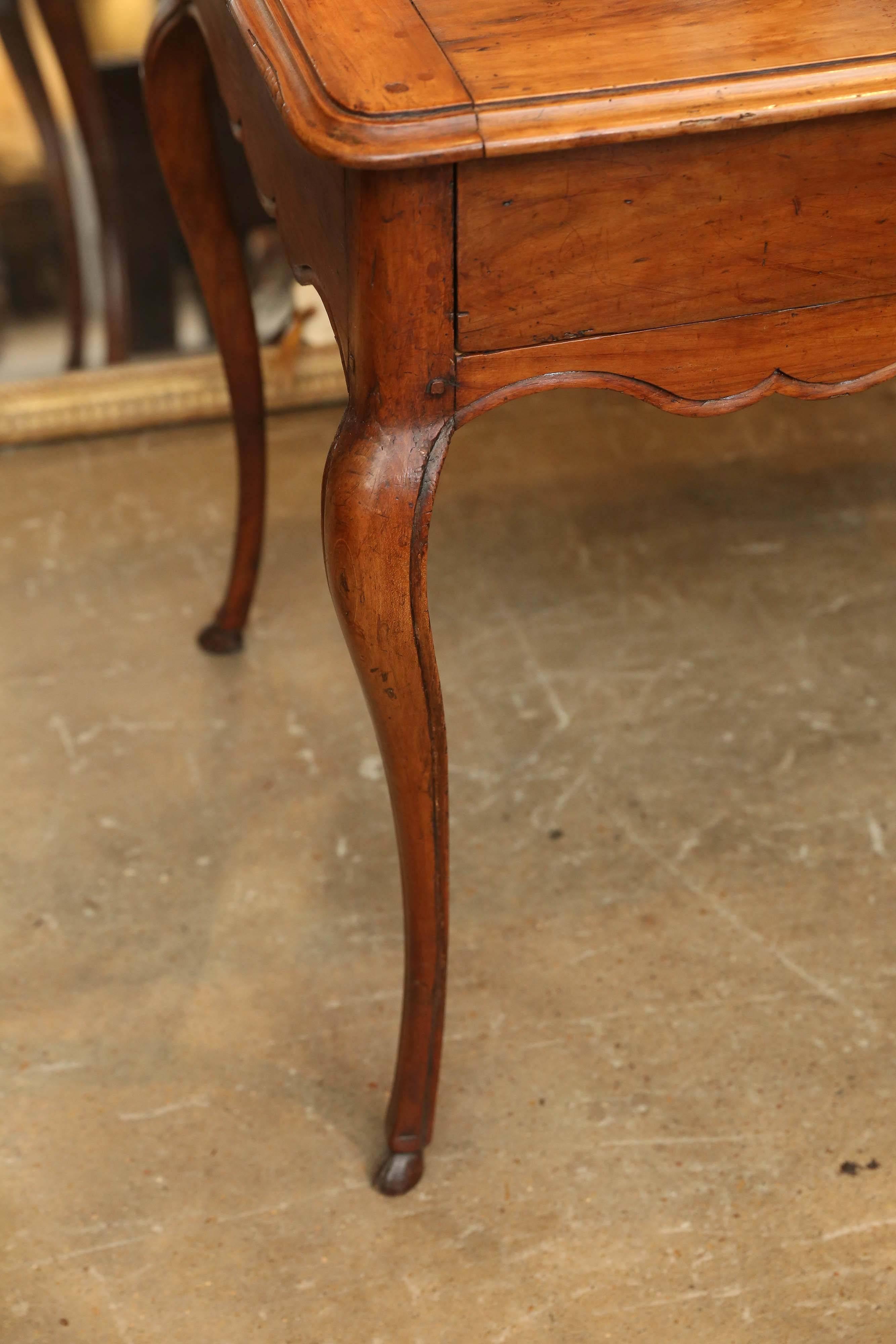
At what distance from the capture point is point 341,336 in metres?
0.85

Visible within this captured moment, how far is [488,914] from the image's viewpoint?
1320mm

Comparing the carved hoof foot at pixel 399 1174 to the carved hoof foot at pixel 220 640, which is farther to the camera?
the carved hoof foot at pixel 220 640

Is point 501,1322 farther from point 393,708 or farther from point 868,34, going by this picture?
point 868,34

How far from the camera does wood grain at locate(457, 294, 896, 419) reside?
31.8 inches

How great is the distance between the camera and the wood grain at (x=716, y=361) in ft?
2.65

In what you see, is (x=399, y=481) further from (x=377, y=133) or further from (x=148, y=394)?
(x=148, y=394)

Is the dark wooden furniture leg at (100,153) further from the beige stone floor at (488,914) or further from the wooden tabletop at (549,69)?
the wooden tabletop at (549,69)

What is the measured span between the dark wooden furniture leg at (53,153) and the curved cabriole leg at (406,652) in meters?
1.42

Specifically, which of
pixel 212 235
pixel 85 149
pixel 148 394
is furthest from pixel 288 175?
pixel 85 149

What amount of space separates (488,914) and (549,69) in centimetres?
81

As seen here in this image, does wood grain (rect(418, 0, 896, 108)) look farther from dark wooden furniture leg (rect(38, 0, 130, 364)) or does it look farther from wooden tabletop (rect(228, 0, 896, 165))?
dark wooden furniture leg (rect(38, 0, 130, 364))

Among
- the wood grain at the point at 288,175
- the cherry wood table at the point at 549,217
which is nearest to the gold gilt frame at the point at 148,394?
the wood grain at the point at 288,175

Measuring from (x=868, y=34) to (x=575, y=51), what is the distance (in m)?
0.16

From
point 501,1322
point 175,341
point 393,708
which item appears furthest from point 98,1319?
point 175,341
